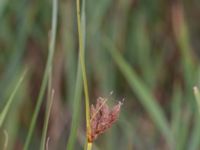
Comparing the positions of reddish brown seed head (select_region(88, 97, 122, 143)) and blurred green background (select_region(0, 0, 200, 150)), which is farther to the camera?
blurred green background (select_region(0, 0, 200, 150))

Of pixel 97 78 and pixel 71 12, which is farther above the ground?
pixel 71 12

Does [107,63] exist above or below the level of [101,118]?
above

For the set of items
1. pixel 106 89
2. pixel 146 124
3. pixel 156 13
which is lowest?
pixel 146 124

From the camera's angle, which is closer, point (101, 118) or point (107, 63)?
point (101, 118)

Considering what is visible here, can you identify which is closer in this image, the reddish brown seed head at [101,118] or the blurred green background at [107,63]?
the reddish brown seed head at [101,118]

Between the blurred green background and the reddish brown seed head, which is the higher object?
Answer: the blurred green background

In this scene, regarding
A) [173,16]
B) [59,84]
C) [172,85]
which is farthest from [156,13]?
[59,84]

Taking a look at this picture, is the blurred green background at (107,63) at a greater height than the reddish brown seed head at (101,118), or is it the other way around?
the blurred green background at (107,63)

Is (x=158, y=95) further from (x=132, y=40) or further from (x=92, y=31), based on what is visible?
(x=92, y=31)
